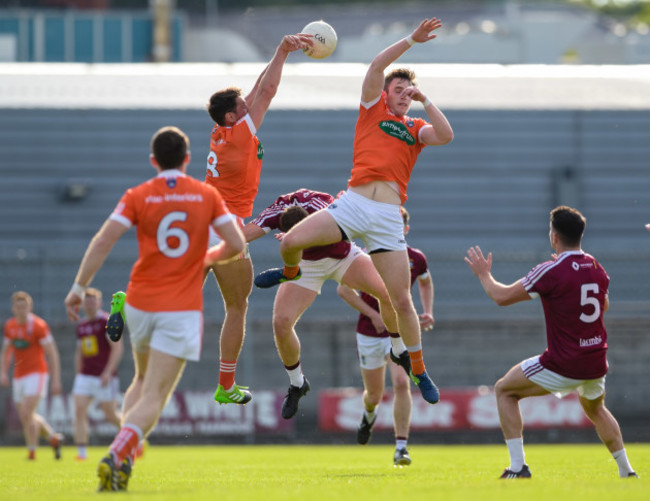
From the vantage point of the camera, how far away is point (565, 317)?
851 cm

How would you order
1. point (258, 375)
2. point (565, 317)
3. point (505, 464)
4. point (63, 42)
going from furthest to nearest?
point (63, 42), point (258, 375), point (505, 464), point (565, 317)

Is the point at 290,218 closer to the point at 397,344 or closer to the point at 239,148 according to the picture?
the point at 239,148

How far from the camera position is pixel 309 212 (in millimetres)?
10820

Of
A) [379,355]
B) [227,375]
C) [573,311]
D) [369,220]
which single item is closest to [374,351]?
[379,355]

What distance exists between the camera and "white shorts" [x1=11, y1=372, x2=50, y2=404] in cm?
1645

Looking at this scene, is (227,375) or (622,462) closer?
(622,462)

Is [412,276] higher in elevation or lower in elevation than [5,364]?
higher

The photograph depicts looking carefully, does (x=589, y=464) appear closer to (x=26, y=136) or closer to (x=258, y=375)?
(x=258, y=375)

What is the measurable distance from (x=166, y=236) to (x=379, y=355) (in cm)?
516

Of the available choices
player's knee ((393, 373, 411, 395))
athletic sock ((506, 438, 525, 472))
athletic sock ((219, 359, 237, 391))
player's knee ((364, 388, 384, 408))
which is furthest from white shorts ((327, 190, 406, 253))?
player's knee ((364, 388, 384, 408))

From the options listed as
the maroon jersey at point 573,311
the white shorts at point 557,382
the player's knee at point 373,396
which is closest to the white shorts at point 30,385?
the player's knee at point 373,396

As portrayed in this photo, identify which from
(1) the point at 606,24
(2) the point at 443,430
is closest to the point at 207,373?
(2) the point at 443,430

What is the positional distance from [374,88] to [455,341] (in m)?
11.9

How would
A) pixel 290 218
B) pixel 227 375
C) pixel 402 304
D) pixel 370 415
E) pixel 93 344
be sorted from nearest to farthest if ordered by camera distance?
1. pixel 402 304
2. pixel 290 218
3. pixel 227 375
4. pixel 370 415
5. pixel 93 344
